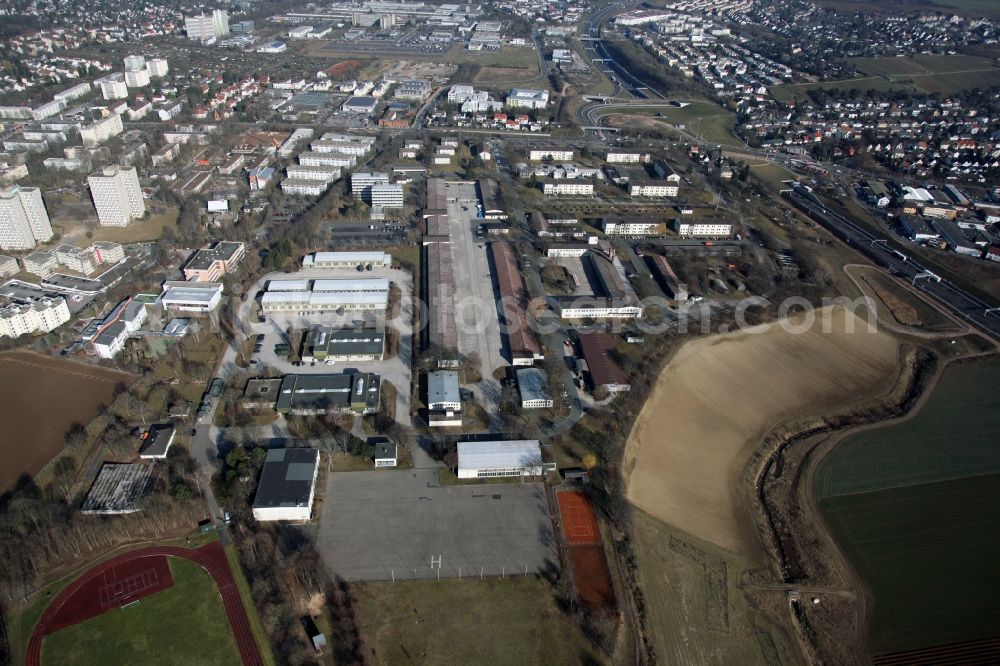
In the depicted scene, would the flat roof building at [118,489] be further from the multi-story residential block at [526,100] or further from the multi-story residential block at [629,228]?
the multi-story residential block at [526,100]

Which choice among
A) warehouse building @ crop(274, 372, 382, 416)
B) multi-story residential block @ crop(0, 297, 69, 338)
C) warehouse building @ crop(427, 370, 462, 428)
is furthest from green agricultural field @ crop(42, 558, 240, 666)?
multi-story residential block @ crop(0, 297, 69, 338)

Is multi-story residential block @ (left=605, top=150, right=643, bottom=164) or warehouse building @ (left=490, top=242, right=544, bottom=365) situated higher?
multi-story residential block @ (left=605, top=150, right=643, bottom=164)

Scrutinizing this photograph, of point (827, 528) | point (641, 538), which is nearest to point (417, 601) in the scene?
point (641, 538)

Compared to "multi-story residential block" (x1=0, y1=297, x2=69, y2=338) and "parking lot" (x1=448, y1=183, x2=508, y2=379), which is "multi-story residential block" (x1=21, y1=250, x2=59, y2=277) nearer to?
"multi-story residential block" (x1=0, y1=297, x2=69, y2=338)

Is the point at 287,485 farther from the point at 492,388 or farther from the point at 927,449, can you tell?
the point at 927,449

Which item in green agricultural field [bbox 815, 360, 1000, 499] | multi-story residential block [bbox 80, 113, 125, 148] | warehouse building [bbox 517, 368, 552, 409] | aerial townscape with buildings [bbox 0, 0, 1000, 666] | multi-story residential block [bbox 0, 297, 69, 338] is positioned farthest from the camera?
multi-story residential block [bbox 80, 113, 125, 148]

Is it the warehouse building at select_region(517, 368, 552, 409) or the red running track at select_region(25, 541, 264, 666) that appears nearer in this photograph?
the red running track at select_region(25, 541, 264, 666)
